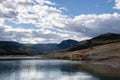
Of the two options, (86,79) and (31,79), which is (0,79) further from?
(86,79)

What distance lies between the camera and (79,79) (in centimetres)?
8862

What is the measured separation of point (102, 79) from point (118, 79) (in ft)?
18.3

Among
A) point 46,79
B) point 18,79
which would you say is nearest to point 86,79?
point 46,79

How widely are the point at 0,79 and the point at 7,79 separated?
7.72 ft

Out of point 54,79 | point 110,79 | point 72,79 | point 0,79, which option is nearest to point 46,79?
point 54,79

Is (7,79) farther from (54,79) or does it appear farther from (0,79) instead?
(54,79)

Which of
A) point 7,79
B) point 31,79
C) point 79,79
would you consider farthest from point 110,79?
point 7,79

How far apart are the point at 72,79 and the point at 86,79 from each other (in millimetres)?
4707

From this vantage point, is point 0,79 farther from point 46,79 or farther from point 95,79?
point 95,79

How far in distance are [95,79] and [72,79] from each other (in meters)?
7.66

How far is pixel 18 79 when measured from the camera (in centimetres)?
8788

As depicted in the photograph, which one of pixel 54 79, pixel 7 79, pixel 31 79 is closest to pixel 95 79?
pixel 54 79

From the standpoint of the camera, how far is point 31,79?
87750mm

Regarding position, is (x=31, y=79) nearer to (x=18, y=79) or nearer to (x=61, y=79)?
(x=18, y=79)
